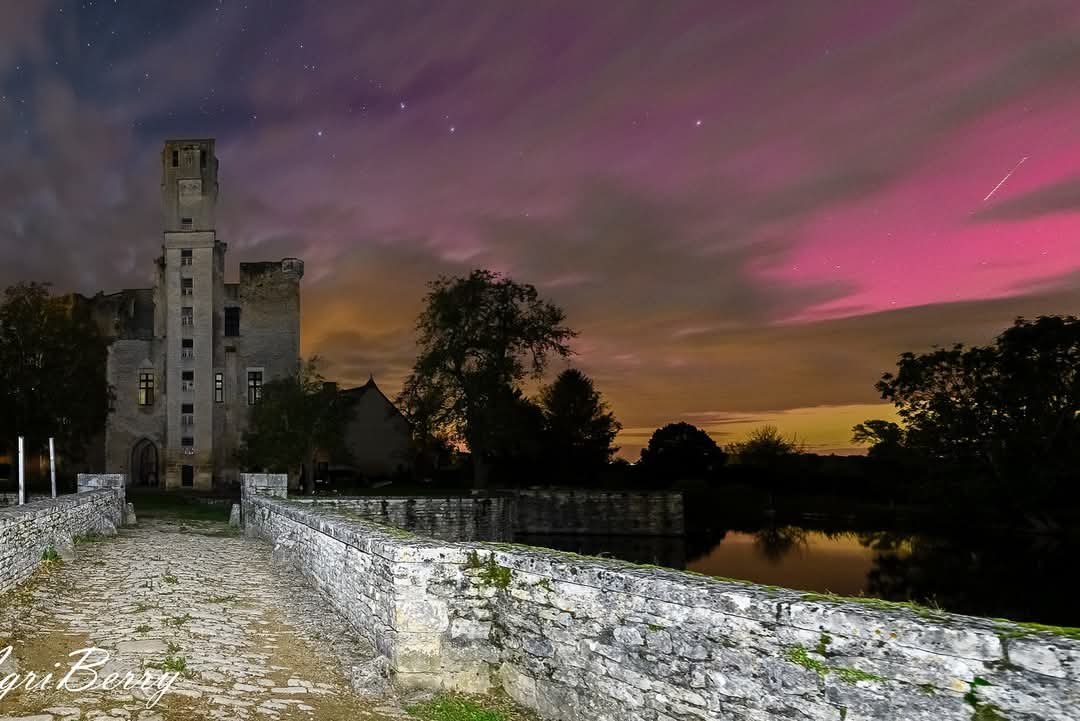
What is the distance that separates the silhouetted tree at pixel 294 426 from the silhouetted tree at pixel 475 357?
5.95m

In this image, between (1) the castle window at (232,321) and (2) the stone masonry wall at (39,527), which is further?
(1) the castle window at (232,321)

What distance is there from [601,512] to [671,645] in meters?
39.1

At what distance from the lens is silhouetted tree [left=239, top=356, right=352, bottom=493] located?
3428 cm

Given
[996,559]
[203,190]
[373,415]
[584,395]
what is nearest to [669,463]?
[584,395]

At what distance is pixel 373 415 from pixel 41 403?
20.9 metres

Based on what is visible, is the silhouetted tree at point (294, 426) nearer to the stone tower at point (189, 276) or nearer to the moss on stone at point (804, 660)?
the stone tower at point (189, 276)

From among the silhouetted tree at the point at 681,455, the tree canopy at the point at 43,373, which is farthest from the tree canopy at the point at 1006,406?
the tree canopy at the point at 43,373

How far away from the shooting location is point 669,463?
59.4 metres

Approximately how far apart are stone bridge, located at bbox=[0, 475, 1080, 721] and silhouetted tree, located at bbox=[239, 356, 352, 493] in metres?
23.0

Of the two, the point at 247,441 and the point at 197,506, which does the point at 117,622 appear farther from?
the point at 247,441

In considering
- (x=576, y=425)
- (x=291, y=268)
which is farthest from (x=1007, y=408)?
(x=291, y=268)

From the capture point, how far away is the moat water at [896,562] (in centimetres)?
2656

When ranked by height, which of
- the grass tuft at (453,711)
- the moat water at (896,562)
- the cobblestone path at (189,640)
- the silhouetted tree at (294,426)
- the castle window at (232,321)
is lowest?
the moat water at (896,562)

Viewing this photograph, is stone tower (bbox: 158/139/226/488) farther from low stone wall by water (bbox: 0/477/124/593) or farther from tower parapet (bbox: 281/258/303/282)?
low stone wall by water (bbox: 0/477/124/593)
